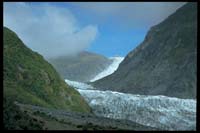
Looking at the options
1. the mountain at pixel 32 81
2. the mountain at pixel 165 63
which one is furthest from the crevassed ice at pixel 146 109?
the mountain at pixel 165 63

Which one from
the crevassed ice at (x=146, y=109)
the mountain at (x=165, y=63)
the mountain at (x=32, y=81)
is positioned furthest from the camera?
the mountain at (x=165, y=63)

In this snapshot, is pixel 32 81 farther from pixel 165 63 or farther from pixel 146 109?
pixel 165 63

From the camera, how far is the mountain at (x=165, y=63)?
141038 millimetres

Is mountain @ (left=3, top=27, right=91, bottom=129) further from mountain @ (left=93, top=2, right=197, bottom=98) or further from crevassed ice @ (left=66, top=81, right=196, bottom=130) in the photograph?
mountain @ (left=93, top=2, right=197, bottom=98)

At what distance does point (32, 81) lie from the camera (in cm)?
6166

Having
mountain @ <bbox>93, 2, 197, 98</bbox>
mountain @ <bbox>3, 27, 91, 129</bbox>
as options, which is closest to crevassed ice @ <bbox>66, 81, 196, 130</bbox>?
mountain @ <bbox>3, 27, 91, 129</bbox>

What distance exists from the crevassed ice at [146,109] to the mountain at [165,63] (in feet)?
182

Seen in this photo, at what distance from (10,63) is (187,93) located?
77.5 meters

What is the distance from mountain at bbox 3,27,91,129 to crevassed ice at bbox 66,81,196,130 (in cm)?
442

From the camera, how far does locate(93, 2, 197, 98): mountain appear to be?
463 ft

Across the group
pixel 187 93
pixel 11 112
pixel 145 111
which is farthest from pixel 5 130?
pixel 187 93

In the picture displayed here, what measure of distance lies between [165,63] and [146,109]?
285ft

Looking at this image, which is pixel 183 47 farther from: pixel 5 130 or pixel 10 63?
pixel 5 130

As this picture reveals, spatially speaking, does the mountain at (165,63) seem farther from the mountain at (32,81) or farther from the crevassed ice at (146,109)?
the mountain at (32,81)
